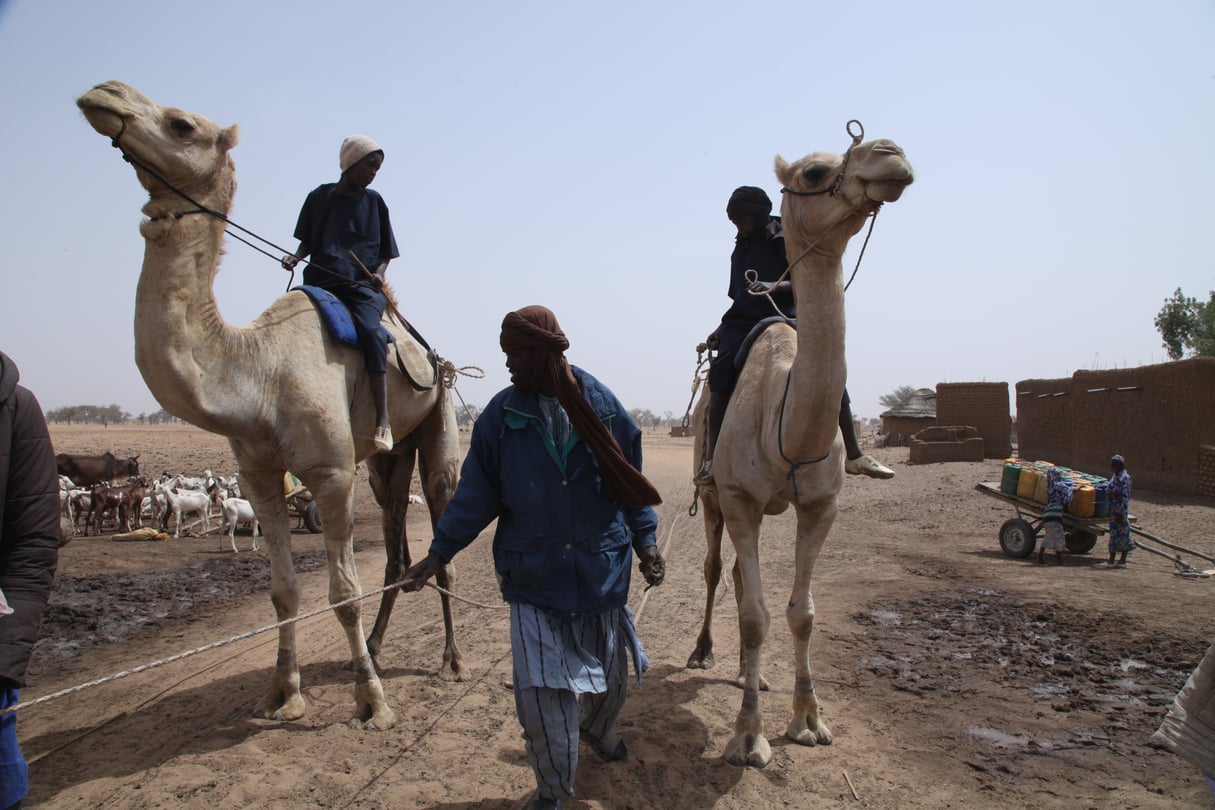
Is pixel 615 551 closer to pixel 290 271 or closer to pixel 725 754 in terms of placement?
pixel 725 754

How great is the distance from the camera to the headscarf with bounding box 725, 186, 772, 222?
6.23m

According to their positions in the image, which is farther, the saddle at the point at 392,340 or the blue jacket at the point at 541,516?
the saddle at the point at 392,340

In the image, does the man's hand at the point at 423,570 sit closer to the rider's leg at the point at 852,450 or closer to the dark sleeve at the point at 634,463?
A: the dark sleeve at the point at 634,463

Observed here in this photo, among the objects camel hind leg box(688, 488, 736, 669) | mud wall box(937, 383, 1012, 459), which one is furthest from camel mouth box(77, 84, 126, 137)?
mud wall box(937, 383, 1012, 459)

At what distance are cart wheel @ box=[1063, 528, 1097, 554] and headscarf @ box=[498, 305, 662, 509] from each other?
411 inches

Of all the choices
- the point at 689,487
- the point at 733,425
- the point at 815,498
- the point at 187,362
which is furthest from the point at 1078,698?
the point at 689,487

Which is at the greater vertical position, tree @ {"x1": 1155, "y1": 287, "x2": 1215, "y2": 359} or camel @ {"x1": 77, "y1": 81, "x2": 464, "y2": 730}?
tree @ {"x1": 1155, "y1": 287, "x2": 1215, "y2": 359}

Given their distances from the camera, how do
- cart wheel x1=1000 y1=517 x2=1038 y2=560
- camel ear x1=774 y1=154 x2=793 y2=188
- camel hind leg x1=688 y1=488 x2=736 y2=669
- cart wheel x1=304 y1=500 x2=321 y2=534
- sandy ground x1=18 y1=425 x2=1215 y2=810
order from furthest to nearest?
1. cart wheel x1=304 y1=500 x2=321 y2=534
2. cart wheel x1=1000 y1=517 x2=1038 y2=560
3. camel hind leg x1=688 y1=488 x2=736 y2=669
4. camel ear x1=774 y1=154 x2=793 y2=188
5. sandy ground x1=18 y1=425 x2=1215 y2=810

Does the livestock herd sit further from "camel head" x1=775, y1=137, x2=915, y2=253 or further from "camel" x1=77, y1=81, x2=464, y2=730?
"camel head" x1=775, y1=137, x2=915, y2=253

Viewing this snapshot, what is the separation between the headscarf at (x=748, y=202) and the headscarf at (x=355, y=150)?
8.92 ft

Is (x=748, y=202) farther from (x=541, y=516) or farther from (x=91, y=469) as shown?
(x=91, y=469)

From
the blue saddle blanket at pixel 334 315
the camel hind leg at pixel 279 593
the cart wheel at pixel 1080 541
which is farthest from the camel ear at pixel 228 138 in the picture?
the cart wheel at pixel 1080 541

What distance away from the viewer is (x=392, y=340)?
20.2 feet

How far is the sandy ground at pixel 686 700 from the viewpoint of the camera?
4.31m
